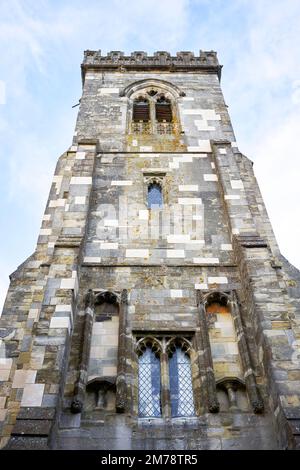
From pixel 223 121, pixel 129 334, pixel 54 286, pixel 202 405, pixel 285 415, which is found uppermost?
pixel 223 121

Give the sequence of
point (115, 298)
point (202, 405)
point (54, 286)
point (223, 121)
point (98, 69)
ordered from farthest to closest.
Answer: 1. point (98, 69)
2. point (223, 121)
3. point (115, 298)
4. point (54, 286)
5. point (202, 405)

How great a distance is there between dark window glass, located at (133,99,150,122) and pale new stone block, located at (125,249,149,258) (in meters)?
6.92

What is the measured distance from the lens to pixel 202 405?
819cm

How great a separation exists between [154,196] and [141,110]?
535 centimetres

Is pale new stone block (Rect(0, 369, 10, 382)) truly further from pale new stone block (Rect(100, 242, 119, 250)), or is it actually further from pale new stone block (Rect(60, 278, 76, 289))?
pale new stone block (Rect(100, 242, 119, 250))

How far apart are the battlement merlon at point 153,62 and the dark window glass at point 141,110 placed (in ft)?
7.35

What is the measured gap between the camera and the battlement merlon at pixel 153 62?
61.3 feet

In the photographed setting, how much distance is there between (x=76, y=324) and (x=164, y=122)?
9.03 meters

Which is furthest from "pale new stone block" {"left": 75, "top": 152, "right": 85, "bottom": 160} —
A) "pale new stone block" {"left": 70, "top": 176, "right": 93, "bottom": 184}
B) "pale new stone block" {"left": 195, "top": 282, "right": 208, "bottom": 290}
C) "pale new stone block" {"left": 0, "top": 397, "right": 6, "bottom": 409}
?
"pale new stone block" {"left": 0, "top": 397, "right": 6, "bottom": 409}

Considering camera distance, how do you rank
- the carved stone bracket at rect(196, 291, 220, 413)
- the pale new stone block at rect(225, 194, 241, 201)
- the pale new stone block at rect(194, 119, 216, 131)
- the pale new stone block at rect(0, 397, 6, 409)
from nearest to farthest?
the carved stone bracket at rect(196, 291, 220, 413), the pale new stone block at rect(0, 397, 6, 409), the pale new stone block at rect(225, 194, 241, 201), the pale new stone block at rect(194, 119, 216, 131)

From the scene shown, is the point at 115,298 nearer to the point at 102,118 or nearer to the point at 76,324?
the point at 76,324

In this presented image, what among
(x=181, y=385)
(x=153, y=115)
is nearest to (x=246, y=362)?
(x=181, y=385)

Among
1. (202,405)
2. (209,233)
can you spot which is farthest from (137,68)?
(202,405)

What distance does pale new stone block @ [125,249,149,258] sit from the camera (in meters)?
10.9
